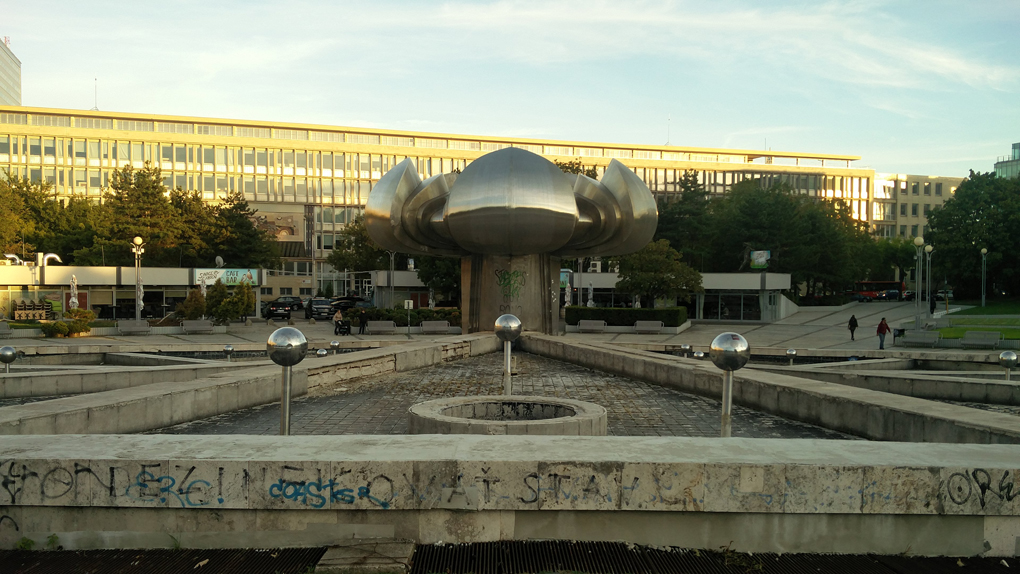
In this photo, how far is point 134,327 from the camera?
1147 inches

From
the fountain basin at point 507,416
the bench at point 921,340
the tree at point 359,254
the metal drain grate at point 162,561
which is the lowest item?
the bench at point 921,340

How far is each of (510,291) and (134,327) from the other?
57.2ft

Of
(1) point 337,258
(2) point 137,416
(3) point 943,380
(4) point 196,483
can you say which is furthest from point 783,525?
(1) point 337,258

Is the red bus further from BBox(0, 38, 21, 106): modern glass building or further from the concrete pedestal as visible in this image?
BBox(0, 38, 21, 106): modern glass building

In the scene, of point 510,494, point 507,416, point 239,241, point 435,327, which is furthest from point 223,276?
point 510,494

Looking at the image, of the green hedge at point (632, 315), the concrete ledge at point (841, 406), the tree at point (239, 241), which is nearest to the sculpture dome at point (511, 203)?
the concrete ledge at point (841, 406)

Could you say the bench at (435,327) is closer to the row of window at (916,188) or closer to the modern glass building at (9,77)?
the row of window at (916,188)

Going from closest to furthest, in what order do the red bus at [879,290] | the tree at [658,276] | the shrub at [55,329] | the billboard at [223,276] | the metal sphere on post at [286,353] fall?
the metal sphere on post at [286,353], the shrub at [55,329], the tree at [658,276], the billboard at [223,276], the red bus at [879,290]

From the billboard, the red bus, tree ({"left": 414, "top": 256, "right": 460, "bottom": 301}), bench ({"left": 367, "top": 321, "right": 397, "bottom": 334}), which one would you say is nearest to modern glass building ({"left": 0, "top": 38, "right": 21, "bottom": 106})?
the billboard

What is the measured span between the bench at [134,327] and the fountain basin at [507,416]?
25.7m

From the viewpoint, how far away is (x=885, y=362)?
14906 mm

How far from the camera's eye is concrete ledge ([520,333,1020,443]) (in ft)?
18.9

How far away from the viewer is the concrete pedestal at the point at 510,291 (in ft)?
69.5

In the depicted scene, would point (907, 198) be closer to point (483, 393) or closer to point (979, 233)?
point (979, 233)
